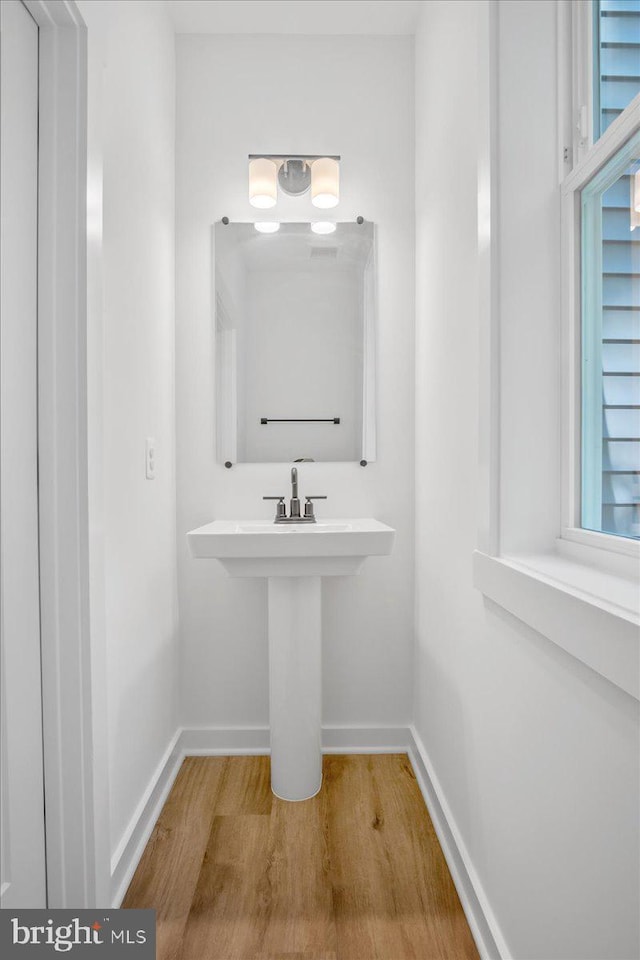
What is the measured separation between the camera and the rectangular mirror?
1958mm

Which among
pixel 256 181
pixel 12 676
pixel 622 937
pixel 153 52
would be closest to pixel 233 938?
pixel 12 676

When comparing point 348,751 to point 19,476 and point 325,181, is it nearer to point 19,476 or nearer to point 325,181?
point 19,476

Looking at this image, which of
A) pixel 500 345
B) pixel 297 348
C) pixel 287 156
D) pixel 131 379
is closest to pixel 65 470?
pixel 131 379

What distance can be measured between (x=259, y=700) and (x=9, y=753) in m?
1.15

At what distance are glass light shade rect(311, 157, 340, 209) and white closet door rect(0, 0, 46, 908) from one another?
1.05 m

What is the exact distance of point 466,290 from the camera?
1.30 m

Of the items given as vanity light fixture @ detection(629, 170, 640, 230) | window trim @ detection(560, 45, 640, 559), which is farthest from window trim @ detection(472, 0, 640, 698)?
vanity light fixture @ detection(629, 170, 640, 230)

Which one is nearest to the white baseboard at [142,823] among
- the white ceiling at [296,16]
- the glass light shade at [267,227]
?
the glass light shade at [267,227]

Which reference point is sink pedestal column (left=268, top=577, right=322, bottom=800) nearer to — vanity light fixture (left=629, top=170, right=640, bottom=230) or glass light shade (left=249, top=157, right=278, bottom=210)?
vanity light fixture (left=629, top=170, right=640, bottom=230)

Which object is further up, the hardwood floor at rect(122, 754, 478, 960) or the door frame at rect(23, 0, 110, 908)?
the door frame at rect(23, 0, 110, 908)

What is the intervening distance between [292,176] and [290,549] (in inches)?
54.5

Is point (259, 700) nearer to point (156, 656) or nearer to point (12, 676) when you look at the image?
point (156, 656)

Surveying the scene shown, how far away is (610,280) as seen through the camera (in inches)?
37.0

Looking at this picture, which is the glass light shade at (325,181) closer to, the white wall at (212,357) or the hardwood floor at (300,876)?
the white wall at (212,357)
